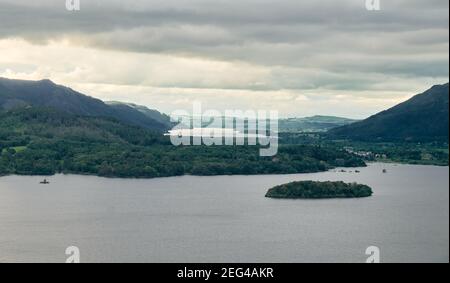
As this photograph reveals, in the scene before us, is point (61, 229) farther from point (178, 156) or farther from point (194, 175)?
point (178, 156)

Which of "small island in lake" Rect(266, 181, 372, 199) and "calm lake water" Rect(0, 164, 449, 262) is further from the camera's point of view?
"small island in lake" Rect(266, 181, 372, 199)

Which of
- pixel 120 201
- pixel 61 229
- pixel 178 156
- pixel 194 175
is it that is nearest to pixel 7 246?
pixel 61 229

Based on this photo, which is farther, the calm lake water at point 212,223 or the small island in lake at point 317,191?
the small island in lake at point 317,191
